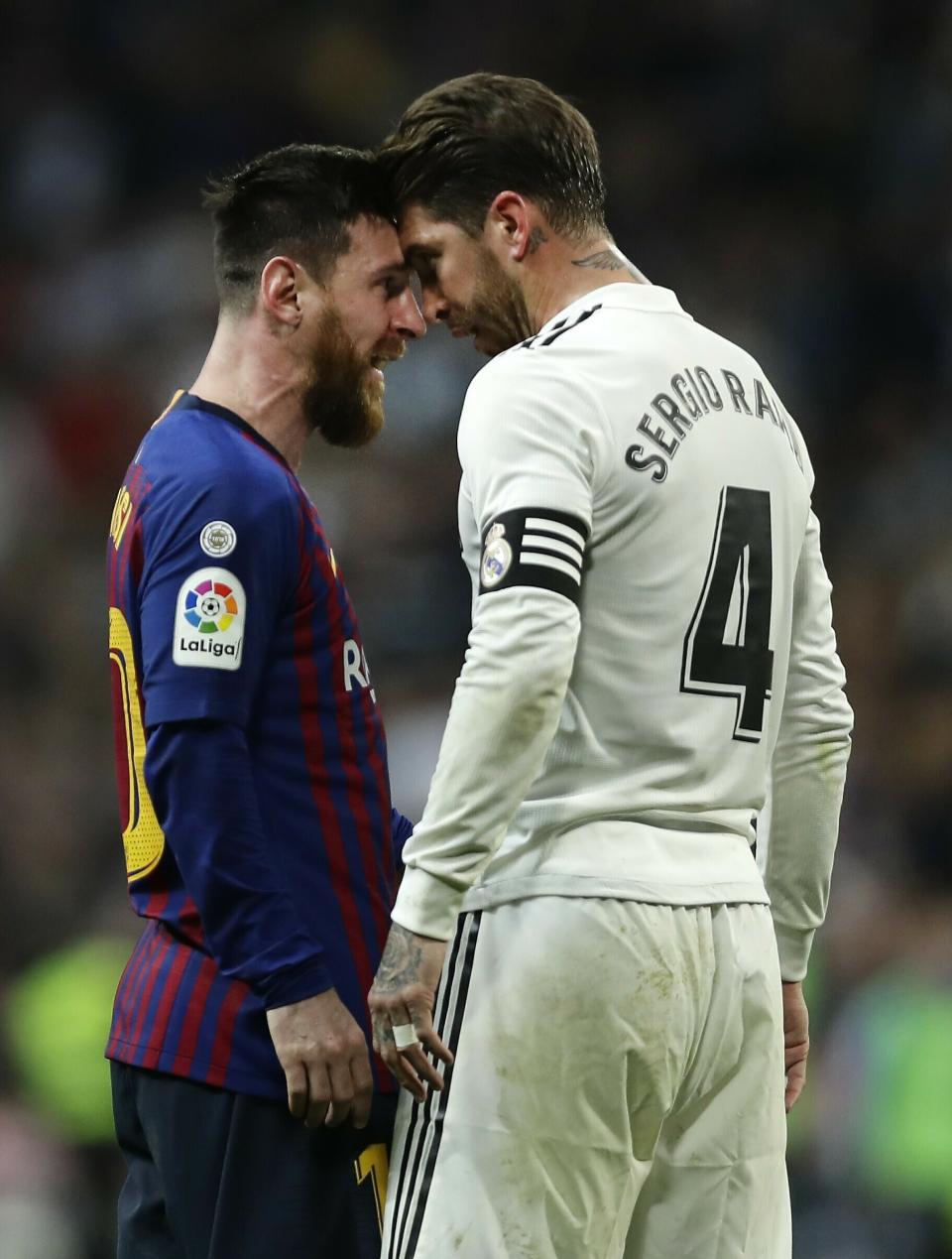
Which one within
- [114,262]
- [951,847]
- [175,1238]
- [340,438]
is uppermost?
[114,262]

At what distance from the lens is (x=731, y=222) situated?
9664 mm

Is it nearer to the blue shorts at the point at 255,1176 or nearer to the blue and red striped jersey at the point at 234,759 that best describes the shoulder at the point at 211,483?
the blue and red striped jersey at the point at 234,759

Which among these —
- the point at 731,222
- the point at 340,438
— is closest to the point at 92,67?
the point at 731,222

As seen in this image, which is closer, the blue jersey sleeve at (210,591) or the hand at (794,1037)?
the blue jersey sleeve at (210,591)

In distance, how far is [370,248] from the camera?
3111 millimetres

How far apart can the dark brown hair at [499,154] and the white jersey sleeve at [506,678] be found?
1.80ft

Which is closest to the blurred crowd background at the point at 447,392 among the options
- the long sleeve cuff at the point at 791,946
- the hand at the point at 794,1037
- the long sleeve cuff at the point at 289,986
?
the hand at the point at 794,1037

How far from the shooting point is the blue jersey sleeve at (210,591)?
2711 millimetres

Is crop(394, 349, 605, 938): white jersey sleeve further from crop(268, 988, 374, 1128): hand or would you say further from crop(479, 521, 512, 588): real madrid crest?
crop(268, 988, 374, 1128): hand

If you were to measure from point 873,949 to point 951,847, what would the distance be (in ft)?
2.17

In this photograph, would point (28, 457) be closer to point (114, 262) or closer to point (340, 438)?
point (114, 262)

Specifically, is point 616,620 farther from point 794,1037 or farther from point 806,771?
point 794,1037

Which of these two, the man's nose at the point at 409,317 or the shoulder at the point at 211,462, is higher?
the man's nose at the point at 409,317

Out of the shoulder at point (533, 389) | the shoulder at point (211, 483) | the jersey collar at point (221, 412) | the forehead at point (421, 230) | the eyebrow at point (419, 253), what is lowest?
the shoulder at point (211, 483)
